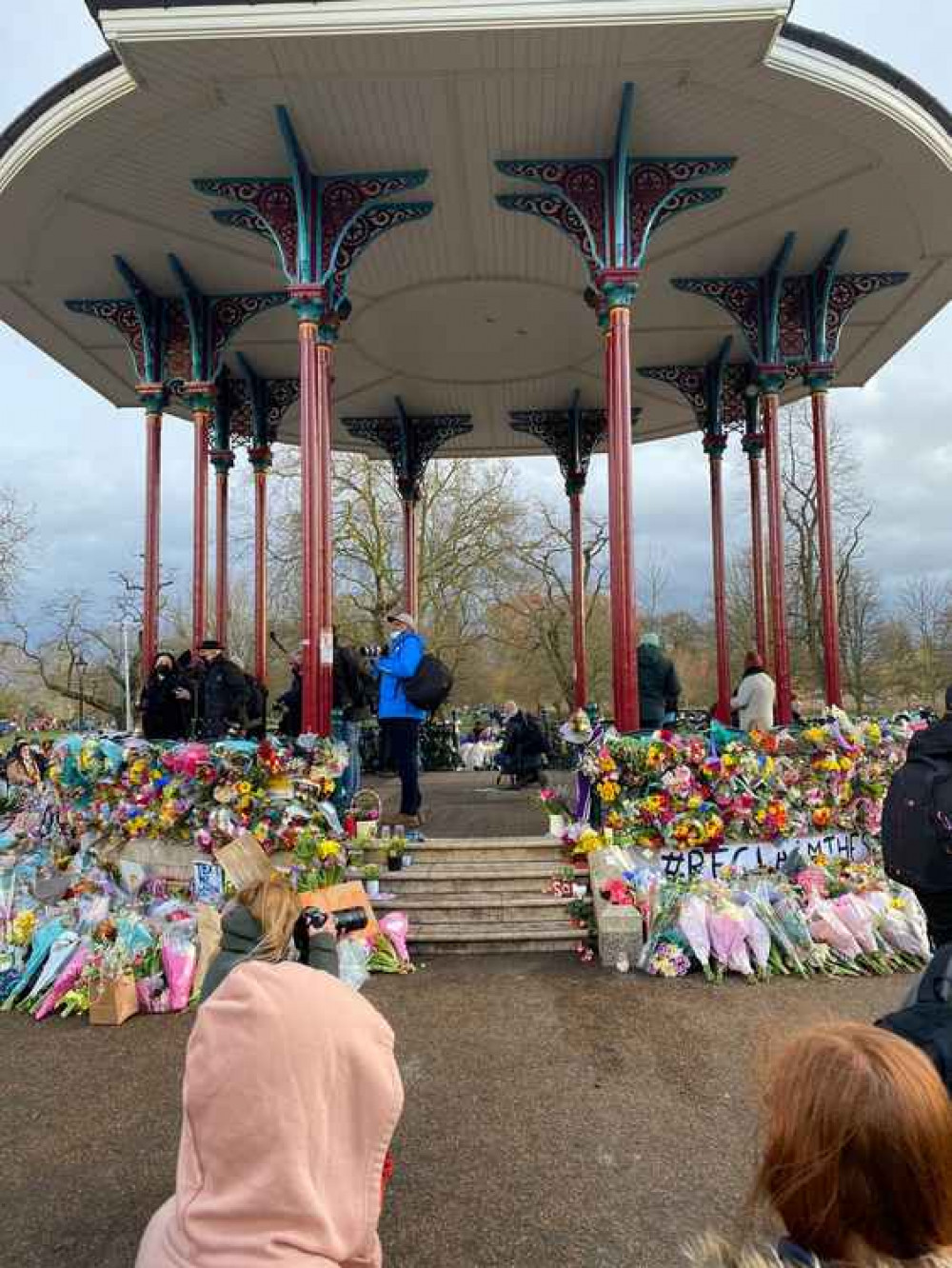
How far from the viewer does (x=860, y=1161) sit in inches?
46.4

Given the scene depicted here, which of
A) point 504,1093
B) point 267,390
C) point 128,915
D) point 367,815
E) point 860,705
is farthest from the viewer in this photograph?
point 860,705

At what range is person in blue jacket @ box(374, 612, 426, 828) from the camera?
793 cm

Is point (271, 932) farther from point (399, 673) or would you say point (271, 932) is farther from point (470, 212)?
point (470, 212)

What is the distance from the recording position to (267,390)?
47.0 feet

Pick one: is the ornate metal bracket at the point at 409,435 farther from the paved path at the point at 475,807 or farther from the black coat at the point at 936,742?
the black coat at the point at 936,742

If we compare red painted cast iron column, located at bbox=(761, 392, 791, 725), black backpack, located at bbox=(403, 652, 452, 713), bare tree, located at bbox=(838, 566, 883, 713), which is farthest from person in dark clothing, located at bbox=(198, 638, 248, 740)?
bare tree, located at bbox=(838, 566, 883, 713)

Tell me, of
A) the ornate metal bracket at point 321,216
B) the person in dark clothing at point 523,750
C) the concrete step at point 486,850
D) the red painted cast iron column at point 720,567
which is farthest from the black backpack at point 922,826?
the red painted cast iron column at point 720,567

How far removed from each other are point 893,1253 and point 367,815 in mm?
6758

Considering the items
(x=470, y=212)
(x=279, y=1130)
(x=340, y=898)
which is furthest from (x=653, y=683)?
(x=279, y=1130)

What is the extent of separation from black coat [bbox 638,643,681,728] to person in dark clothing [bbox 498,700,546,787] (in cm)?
374

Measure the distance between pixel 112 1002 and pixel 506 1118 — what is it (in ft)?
8.97

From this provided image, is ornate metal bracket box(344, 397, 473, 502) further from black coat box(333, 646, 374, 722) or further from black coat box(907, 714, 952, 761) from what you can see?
black coat box(907, 714, 952, 761)

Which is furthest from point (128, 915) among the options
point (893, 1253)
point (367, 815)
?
point (893, 1253)

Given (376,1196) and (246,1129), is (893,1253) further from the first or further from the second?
(246,1129)
